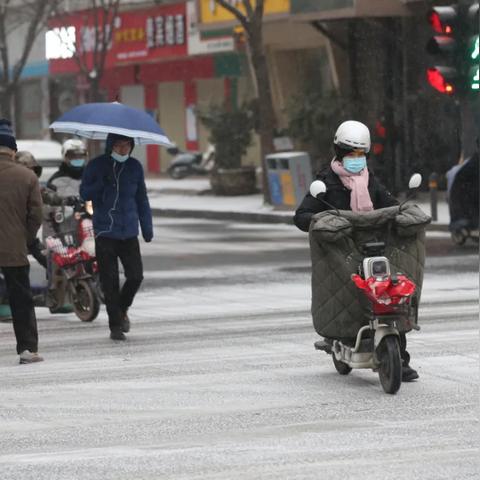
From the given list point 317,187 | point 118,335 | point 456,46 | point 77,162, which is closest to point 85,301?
point 77,162

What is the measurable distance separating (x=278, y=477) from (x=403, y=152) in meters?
30.0

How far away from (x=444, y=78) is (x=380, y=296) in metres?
10.8

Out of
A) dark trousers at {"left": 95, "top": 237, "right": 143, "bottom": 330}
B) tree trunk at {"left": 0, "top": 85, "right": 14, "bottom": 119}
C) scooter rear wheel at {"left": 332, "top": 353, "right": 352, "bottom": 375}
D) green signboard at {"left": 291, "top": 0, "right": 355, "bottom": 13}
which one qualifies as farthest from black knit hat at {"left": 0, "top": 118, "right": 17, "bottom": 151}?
tree trunk at {"left": 0, "top": 85, "right": 14, "bottom": 119}

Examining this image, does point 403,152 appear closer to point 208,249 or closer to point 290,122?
point 290,122

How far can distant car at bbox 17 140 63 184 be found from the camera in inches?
955

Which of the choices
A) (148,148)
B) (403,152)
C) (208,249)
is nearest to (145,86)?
(148,148)

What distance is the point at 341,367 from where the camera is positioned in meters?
10.9

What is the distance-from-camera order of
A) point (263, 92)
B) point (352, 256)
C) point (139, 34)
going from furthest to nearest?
point (139, 34) < point (263, 92) < point (352, 256)

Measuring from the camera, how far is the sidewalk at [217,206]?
102ft

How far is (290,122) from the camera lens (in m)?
36.2

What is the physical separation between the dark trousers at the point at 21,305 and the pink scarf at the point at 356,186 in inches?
103

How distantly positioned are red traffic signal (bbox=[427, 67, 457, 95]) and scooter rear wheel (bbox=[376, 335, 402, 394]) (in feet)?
34.8

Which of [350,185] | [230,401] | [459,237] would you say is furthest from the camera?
[459,237]

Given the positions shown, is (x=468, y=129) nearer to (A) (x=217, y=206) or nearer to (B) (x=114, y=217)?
(A) (x=217, y=206)
